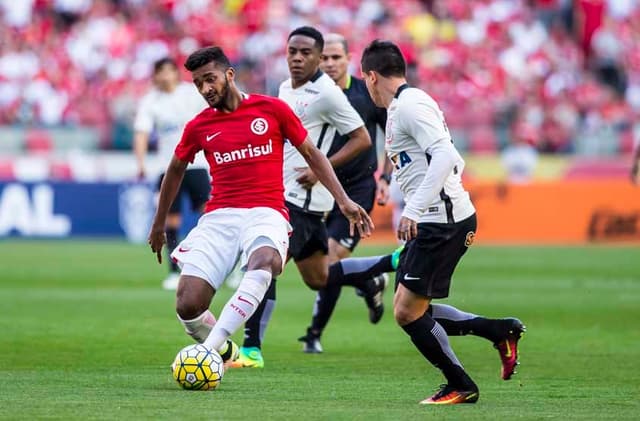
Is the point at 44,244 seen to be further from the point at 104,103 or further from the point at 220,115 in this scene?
the point at 220,115

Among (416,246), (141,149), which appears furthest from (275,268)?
(141,149)

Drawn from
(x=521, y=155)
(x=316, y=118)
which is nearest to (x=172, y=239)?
(x=316, y=118)

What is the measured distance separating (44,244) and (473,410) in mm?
18640

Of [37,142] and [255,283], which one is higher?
[255,283]

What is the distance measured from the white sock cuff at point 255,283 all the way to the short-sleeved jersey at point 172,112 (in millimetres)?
7716

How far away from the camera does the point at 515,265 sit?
21484 millimetres

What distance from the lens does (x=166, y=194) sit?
9406 millimetres

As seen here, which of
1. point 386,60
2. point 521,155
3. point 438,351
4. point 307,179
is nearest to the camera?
point 438,351

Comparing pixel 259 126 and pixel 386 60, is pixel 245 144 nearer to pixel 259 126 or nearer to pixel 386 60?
pixel 259 126

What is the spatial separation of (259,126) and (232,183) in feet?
1.40

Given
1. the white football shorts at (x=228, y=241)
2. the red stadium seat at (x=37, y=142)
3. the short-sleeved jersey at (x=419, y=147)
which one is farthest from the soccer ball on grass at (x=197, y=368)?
the red stadium seat at (x=37, y=142)

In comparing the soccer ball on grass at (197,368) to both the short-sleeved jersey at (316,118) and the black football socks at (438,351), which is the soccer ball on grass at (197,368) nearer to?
the black football socks at (438,351)

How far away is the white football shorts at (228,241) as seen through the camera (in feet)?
30.0

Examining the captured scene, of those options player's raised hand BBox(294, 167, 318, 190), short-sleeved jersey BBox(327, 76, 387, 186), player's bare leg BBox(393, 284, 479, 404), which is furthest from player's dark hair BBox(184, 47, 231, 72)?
short-sleeved jersey BBox(327, 76, 387, 186)
